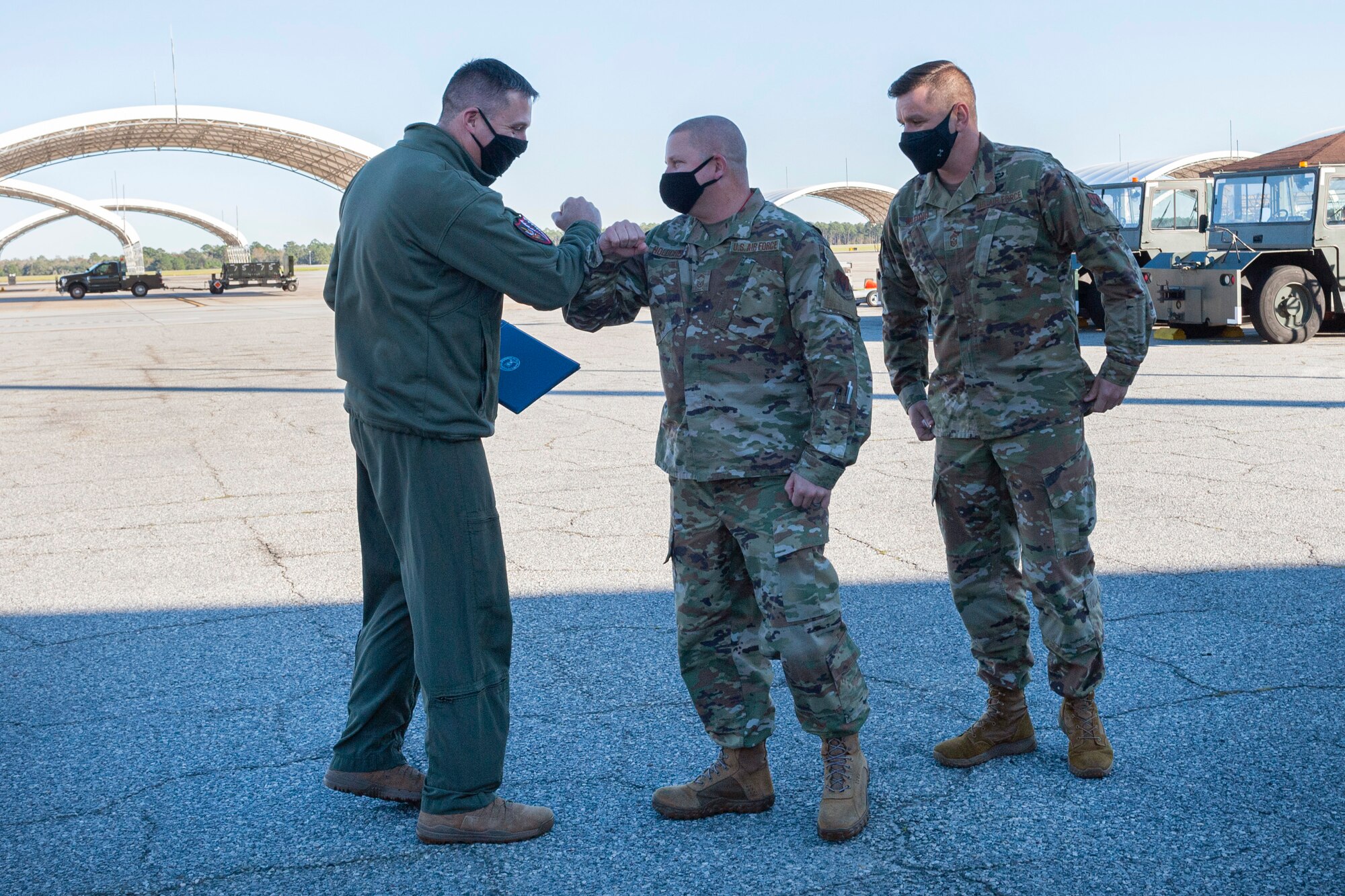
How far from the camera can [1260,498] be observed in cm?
645

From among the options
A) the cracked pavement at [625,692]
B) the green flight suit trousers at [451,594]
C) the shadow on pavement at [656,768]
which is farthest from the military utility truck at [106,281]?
the green flight suit trousers at [451,594]

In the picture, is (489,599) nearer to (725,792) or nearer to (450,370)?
(450,370)

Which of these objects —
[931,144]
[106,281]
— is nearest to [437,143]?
[931,144]

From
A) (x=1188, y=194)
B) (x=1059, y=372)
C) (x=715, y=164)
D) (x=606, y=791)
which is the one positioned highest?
(x=1188, y=194)

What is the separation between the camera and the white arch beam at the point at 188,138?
47.2m

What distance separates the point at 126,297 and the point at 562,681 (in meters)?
48.2

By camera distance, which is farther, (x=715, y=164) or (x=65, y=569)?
(x=65, y=569)

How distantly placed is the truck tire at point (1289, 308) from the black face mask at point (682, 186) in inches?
547

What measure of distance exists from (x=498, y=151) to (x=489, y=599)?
3.74 feet

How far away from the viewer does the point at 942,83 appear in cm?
326

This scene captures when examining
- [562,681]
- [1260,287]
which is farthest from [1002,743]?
[1260,287]

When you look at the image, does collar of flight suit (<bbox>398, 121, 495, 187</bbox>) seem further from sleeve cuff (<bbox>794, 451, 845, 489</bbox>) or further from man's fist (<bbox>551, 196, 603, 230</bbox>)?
sleeve cuff (<bbox>794, 451, 845, 489</bbox>)

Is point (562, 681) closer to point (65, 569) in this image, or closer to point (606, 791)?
point (606, 791)

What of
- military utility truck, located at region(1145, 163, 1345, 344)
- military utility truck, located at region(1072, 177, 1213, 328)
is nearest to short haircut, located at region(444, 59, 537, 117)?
military utility truck, located at region(1145, 163, 1345, 344)
